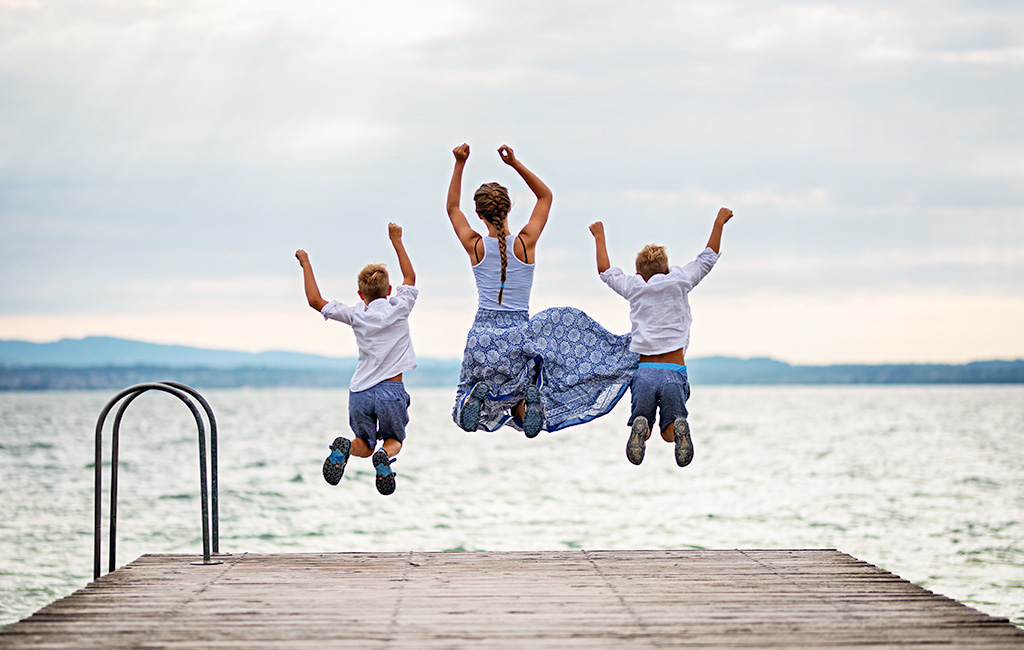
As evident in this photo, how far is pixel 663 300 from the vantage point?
888cm

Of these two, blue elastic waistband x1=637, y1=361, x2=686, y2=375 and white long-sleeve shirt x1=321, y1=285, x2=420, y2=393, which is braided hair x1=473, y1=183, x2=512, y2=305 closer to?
white long-sleeve shirt x1=321, y1=285, x2=420, y2=393

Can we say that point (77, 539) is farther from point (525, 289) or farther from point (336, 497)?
point (525, 289)

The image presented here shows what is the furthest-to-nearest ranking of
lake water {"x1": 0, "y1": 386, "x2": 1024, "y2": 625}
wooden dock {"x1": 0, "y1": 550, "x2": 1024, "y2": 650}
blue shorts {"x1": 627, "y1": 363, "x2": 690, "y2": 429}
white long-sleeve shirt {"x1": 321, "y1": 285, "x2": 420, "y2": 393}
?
lake water {"x1": 0, "y1": 386, "x2": 1024, "y2": 625} < white long-sleeve shirt {"x1": 321, "y1": 285, "x2": 420, "y2": 393} < blue shorts {"x1": 627, "y1": 363, "x2": 690, "y2": 429} < wooden dock {"x1": 0, "y1": 550, "x2": 1024, "y2": 650}

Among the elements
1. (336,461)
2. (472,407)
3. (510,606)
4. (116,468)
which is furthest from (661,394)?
(116,468)

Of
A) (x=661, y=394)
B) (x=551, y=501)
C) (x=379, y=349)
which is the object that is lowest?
(x=551, y=501)

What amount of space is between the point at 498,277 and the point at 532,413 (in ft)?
3.53

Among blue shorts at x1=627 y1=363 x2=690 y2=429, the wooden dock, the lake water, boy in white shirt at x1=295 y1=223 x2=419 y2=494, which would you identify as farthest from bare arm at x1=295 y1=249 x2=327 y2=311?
the lake water

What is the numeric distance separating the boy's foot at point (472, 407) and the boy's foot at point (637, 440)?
1.11 m

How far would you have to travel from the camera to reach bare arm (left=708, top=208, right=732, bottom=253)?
8.86 metres

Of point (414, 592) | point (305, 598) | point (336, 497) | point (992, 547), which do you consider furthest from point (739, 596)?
point (336, 497)

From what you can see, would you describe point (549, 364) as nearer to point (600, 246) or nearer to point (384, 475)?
point (600, 246)

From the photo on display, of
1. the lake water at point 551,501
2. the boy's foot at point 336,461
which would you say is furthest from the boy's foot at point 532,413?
the lake water at point 551,501

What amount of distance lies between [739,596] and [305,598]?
8.99 ft

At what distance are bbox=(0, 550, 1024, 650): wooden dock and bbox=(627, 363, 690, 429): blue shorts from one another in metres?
1.10
